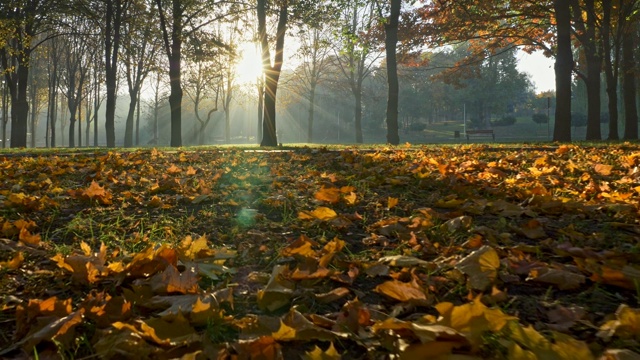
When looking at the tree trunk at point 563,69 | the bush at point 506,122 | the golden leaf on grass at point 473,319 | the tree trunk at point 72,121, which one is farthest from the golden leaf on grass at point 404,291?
the bush at point 506,122

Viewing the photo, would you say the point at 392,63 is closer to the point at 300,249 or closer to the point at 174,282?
the point at 300,249

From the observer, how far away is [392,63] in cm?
1842

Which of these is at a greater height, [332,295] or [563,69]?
[563,69]

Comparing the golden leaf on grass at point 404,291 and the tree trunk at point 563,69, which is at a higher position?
the tree trunk at point 563,69

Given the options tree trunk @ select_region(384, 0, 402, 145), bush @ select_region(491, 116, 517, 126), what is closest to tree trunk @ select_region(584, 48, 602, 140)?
tree trunk @ select_region(384, 0, 402, 145)

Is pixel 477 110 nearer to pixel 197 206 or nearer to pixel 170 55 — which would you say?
pixel 170 55

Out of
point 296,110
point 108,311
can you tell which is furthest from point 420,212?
point 296,110

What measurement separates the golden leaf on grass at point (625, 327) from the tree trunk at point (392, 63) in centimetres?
1694

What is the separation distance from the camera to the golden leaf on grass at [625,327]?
1213 mm

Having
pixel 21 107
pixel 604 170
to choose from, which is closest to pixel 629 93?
pixel 604 170

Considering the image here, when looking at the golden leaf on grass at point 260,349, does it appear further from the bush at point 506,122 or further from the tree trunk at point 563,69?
the bush at point 506,122

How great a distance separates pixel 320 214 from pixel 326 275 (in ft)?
2.79

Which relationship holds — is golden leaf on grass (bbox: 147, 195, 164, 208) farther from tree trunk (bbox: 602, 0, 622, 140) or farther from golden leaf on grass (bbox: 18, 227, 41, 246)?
tree trunk (bbox: 602, 0, 622, 140)

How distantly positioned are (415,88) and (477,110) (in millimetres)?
9293
